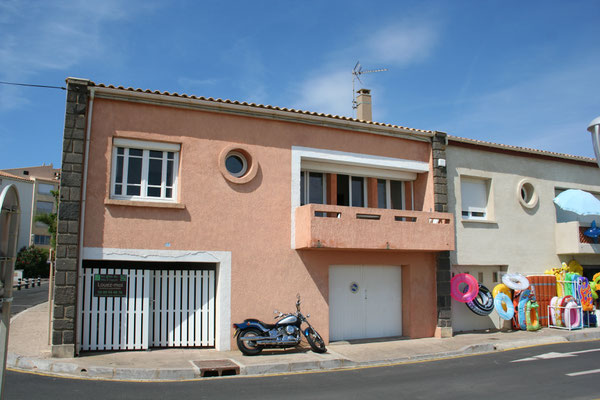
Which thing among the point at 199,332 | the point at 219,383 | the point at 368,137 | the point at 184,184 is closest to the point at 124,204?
the point at 184,184

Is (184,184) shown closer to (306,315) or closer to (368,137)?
(306,315)

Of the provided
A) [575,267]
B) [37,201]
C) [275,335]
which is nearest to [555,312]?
[575,267]

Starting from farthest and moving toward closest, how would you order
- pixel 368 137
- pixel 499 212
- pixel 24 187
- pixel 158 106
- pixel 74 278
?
pixel 24 187, pixel 499 212, pixel 368 137, pixel 158 106, pixel 74 278

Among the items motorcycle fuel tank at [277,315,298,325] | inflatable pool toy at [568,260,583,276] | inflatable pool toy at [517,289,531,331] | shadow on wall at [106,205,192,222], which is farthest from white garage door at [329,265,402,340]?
inflatable pool toy at [568,260,583,276]

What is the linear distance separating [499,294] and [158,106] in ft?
35.0

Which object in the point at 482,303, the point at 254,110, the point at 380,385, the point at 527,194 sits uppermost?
the point at 254,110

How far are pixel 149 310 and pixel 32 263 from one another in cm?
4195

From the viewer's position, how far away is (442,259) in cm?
1425

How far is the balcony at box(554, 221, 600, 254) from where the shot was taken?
16.2m

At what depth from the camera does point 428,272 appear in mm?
14180

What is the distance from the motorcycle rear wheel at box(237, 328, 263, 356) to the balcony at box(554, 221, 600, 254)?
11017 mm

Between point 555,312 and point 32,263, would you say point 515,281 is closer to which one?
point 555,312

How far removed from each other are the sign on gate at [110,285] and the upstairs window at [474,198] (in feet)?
32.1

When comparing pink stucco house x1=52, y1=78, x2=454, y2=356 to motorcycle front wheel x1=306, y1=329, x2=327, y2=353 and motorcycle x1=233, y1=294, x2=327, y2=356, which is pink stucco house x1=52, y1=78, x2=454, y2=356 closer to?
motorcycle x1=233, y1=294, x2=327, y2=356
